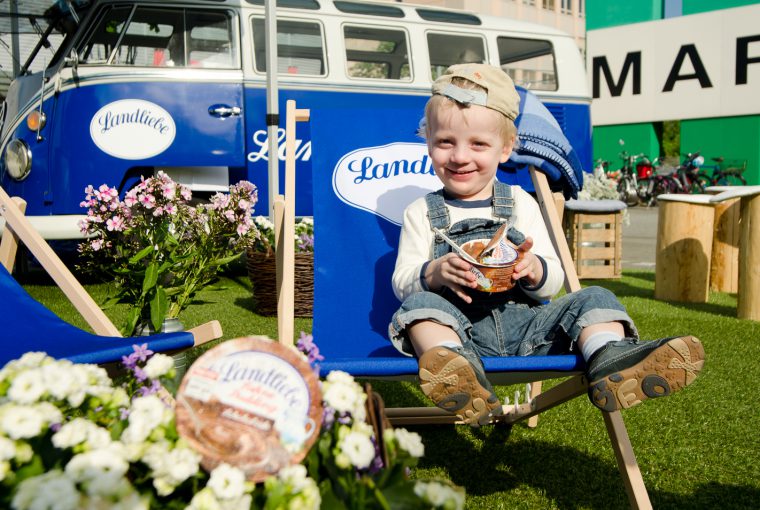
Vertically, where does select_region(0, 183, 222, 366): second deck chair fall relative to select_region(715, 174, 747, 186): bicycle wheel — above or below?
above

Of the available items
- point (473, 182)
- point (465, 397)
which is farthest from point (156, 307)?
point (465, 397)

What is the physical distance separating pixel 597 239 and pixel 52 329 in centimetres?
558

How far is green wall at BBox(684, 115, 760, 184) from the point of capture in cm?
1656

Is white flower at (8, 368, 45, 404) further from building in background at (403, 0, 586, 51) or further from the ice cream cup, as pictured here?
building in background at (403, 0, 586, 51)

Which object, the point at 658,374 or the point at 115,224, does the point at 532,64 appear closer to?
the point at 115,224

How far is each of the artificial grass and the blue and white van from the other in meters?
3.29

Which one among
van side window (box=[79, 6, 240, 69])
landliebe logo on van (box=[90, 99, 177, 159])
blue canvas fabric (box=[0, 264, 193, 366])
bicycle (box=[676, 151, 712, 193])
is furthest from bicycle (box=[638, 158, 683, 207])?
blue canvas fabric (box=[0, 264, 193, 366])

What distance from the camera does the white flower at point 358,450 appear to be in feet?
2.93

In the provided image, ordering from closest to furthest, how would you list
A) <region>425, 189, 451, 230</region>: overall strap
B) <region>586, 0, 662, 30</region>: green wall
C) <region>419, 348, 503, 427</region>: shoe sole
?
<region>419, 348, 503, 427</region>: shoe sole → <region>425, 189, 451, 230</region>: overall strap → <region>586, 0, 662, 30</region>: green wall

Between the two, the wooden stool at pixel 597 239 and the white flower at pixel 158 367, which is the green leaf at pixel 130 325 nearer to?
the white flower at pixel 158 367

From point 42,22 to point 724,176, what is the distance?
14.9 m

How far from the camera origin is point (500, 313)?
2.16 meters

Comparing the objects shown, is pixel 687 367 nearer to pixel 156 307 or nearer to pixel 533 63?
pixel 156 307

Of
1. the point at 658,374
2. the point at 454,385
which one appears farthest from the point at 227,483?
the point at 658,374
